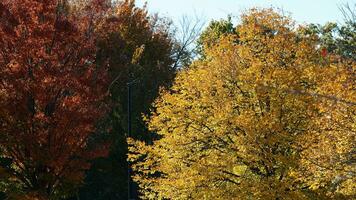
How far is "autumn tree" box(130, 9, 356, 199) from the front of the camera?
51.1 ft

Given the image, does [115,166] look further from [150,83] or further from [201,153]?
[201,153]

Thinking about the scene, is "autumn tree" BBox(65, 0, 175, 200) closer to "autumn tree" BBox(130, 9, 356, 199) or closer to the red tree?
the red tree

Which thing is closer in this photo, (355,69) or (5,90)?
(355,69)

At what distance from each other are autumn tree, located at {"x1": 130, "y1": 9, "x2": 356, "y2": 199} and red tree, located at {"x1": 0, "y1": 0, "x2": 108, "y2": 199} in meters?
2.62

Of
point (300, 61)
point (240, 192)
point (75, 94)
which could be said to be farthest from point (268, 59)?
point (75, 94)

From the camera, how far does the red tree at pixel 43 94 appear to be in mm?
16938

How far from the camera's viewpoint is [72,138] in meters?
17.8

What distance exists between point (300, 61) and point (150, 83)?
1897cm

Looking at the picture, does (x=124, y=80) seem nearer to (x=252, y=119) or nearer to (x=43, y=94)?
(x=43, y=94)

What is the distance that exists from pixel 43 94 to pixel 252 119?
607 centimetres

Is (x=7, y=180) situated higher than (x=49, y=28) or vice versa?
(x=49, y=28)

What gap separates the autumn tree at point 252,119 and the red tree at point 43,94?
2.62 m

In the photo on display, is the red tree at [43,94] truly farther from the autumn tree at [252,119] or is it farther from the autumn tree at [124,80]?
the autumn tree at [124,80]

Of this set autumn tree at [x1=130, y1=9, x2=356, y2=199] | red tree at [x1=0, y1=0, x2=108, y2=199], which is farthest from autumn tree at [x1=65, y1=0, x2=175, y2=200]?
autumn tree at [x1=130, y1=9, x2=356, y2=199]
